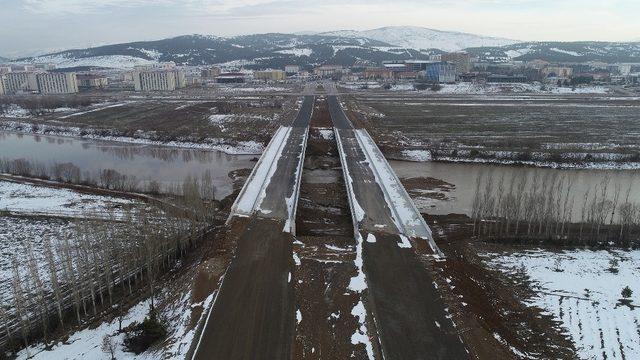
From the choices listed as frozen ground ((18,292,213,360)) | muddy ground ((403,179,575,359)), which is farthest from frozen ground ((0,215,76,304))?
muddy ground ((403,179,575,359))

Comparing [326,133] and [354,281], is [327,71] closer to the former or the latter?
[326,133]

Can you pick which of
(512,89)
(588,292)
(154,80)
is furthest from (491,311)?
(154,80)

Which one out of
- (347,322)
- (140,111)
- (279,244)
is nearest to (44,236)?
(279,244)

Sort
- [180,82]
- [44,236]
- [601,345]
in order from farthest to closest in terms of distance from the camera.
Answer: [180,82]
[44,236]
[601,345]

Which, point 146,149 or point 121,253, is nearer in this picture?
point 121,253

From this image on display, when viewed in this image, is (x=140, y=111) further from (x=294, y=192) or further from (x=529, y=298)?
(x=529, y=298)

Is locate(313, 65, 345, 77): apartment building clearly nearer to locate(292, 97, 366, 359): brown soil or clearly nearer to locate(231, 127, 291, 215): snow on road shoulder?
locate(231, 127, 291, 215): snow on road shoulder

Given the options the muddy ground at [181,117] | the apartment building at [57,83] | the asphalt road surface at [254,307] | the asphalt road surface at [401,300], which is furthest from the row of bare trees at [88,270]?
the apartment building at [57,83]
